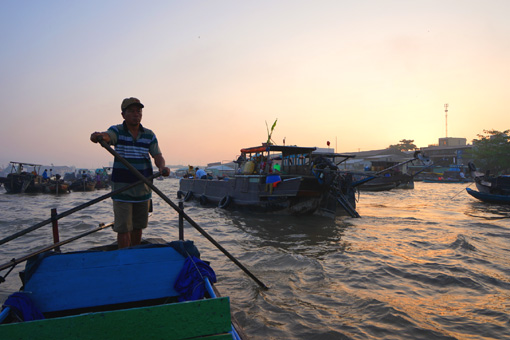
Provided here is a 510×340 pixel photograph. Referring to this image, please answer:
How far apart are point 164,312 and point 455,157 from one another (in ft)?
161

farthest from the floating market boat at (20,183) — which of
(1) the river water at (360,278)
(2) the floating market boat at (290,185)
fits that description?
(2) the floating market boat at (290,185)

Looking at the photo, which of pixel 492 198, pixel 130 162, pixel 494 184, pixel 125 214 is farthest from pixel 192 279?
pixel 494 184

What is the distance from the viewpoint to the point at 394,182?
2600cm

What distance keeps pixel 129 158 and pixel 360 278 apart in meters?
3.79

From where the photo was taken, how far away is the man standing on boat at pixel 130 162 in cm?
316

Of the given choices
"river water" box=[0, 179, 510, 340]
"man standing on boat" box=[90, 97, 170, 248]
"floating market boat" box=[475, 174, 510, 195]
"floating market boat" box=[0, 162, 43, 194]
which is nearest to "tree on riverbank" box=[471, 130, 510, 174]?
"floating market boat" box=[475, 174, 510, 195]

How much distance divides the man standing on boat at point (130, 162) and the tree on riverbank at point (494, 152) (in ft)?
135

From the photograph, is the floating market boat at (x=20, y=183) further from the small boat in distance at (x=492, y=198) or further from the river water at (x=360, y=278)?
the small boat in distance at (x=492, y=198)

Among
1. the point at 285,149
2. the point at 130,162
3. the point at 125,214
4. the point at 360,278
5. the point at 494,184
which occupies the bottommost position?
the point at 360,278

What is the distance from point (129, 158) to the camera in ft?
10.5

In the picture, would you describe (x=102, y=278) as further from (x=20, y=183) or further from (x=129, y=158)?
(x=20, y=183)

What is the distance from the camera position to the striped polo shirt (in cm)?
315

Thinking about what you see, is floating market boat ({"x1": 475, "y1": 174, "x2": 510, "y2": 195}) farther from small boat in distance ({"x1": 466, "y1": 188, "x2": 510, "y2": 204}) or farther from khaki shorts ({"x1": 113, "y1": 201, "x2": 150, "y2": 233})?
khaki shorts ({"x1": 113, "y1": 201, "x2": 150, "y2": 233})

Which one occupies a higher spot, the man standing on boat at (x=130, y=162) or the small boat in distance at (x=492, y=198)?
the man standing on boat at (x=130, y=162)
